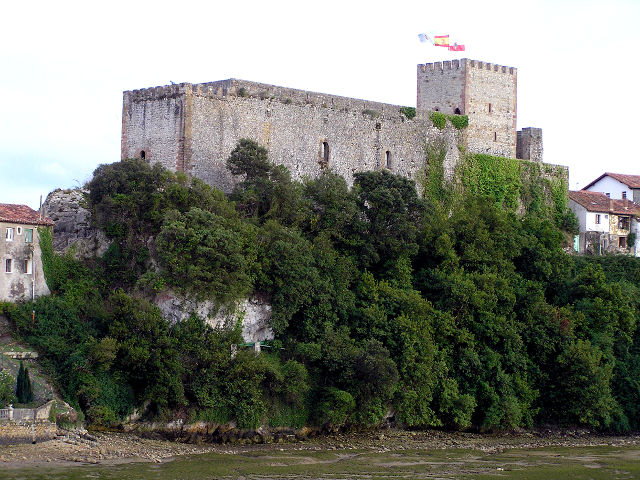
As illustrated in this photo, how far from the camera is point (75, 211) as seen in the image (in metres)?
56.1

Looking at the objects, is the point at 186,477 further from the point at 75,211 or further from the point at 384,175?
the point at 384,175

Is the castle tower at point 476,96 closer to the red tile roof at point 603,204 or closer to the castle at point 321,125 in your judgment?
the castle at point 321,125

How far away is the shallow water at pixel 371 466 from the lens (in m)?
41.3

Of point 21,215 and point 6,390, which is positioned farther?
point 21,215

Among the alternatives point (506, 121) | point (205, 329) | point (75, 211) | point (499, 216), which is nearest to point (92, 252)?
point (75, 211)

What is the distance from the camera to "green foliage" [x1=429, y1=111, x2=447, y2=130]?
222 feet

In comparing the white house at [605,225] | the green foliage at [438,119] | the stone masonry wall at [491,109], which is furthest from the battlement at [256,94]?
the white house at [605,225]

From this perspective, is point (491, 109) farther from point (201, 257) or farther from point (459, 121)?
point (201, 257)

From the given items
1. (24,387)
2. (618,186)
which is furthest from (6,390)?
(618,186)

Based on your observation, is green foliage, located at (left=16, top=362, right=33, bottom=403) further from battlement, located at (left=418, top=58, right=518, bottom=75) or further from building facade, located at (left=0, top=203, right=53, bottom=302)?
battlement, located at (left=418, top=58, right=518, bottom=75)

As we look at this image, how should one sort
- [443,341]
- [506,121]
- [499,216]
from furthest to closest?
[506,121] → [499,216] → [443,341]

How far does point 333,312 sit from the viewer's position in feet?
178

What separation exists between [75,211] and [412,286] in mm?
15670

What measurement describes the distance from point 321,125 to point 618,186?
22.7 meters
